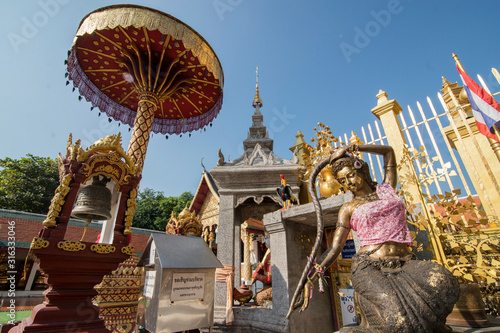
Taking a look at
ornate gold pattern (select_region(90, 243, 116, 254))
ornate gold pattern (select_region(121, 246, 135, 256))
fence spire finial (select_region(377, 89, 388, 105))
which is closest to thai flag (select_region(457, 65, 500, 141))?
→ fence spire finial (select_region(377, 89, 388, 105))

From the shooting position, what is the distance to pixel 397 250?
7.02 ft

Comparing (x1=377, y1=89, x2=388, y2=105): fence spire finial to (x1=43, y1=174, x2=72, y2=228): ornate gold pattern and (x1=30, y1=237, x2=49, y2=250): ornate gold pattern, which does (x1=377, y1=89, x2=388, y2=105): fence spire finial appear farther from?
(x1=30, y1=237, x2=49, y2=250): ornate gold pattern

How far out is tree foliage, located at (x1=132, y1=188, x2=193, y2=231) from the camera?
29.6 m

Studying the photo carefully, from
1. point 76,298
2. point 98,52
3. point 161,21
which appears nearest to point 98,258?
point 76,298

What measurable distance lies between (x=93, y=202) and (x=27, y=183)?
2666cm

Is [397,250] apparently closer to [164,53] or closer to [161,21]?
[161,21]

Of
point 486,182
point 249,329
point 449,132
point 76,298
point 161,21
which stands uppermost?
point 161,21

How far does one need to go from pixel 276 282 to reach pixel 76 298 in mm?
3074

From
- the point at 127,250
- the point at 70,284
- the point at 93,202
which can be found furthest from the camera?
the point at 93,202

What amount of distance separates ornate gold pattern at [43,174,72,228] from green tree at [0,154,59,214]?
2536 cm

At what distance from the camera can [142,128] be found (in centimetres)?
719

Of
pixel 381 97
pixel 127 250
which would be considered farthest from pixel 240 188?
pixel 381 97

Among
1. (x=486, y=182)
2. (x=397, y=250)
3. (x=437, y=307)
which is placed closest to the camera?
(x=437, y=307)

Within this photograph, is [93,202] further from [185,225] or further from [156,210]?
[156,210]
